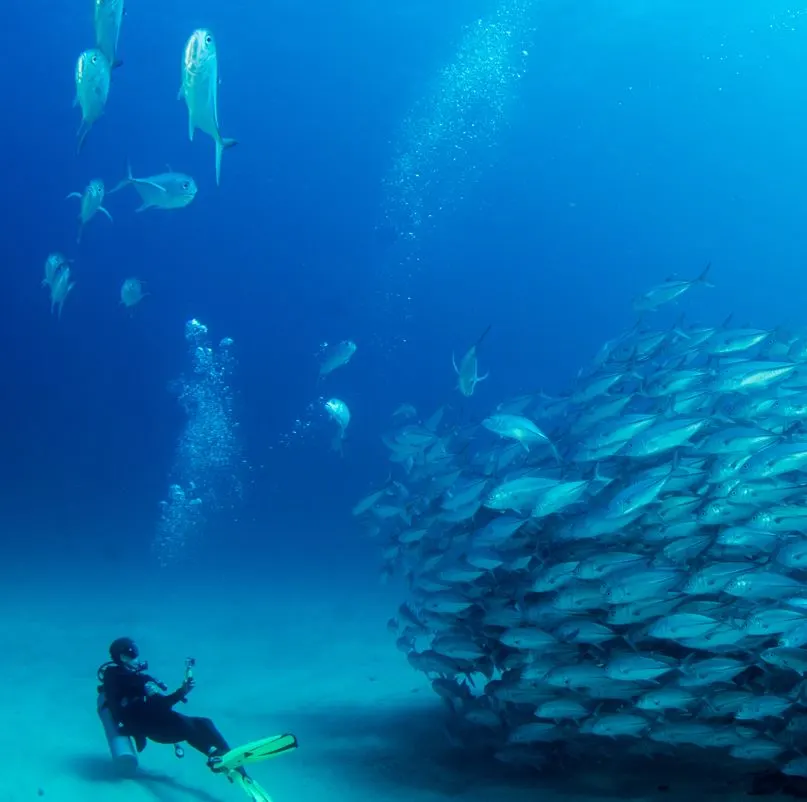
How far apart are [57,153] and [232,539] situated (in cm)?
2694

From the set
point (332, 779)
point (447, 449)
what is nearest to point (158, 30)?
point (447, 449)

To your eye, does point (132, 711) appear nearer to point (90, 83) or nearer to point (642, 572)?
point (642, 572)

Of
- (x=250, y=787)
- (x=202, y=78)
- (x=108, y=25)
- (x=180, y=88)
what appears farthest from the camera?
(x=250, y=787)

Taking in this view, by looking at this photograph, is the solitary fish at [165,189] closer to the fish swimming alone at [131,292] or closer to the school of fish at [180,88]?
the school of fish at [180,88]

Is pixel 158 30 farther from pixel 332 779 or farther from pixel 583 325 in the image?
pixel 583 325

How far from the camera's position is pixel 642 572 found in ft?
14.3

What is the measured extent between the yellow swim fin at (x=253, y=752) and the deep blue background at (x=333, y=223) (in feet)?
54.7

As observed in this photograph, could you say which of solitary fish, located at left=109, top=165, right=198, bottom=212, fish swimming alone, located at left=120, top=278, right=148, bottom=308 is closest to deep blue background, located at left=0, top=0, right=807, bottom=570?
fish swimming alone, located at left=120, top=278, right=148, bottom=308

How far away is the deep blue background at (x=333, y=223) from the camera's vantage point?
29.9 metres

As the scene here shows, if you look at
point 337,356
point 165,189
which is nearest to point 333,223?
point 337,356

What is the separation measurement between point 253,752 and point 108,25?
181 inches

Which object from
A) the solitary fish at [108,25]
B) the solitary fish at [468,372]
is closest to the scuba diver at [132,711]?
the solitary fish at [468,372]

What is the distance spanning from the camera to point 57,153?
135 ft

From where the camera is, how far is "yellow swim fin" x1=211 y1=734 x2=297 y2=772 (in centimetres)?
496
